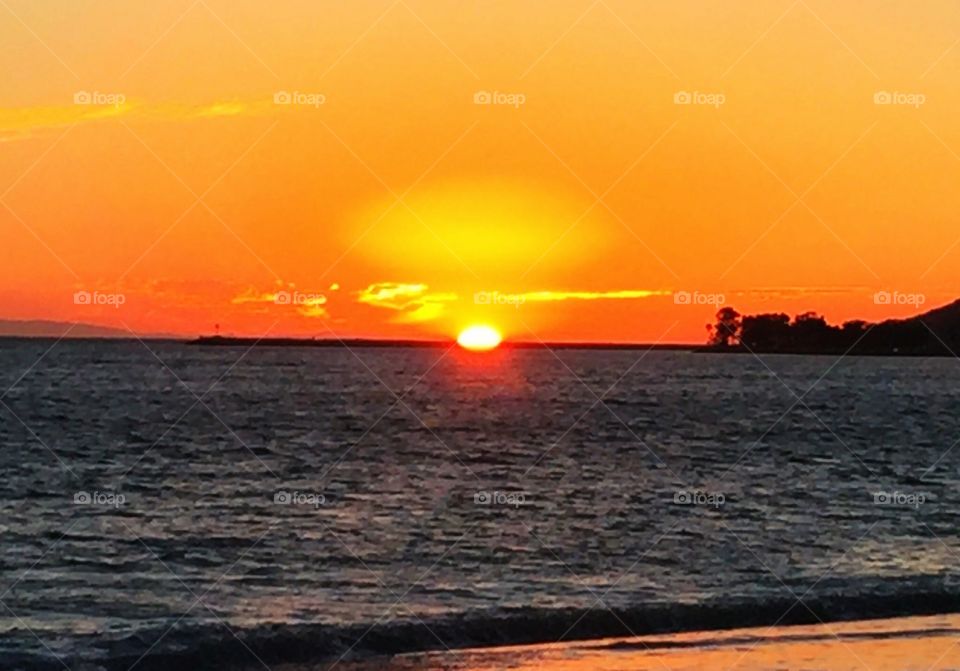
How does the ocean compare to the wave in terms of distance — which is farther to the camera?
the ocean

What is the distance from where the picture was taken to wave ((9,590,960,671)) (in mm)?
20391

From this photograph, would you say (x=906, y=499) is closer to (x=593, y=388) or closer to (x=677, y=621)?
(x=677, y=621)

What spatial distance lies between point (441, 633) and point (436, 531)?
1171 centimetres

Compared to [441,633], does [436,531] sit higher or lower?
higher

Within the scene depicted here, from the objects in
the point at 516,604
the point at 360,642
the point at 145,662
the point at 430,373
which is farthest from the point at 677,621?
the point at 430,373

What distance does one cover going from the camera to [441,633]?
862 inches

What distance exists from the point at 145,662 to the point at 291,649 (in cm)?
199

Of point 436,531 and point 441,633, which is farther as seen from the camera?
point 436,531

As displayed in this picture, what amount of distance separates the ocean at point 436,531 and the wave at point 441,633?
0.07 meters

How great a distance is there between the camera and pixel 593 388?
127312 mm

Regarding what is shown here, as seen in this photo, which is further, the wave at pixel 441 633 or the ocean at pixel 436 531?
the ocean at pixel 436 531

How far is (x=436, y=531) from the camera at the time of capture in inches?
1323

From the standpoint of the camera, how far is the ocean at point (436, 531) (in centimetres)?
2234

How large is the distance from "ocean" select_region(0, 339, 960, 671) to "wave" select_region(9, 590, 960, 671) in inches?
2.6
